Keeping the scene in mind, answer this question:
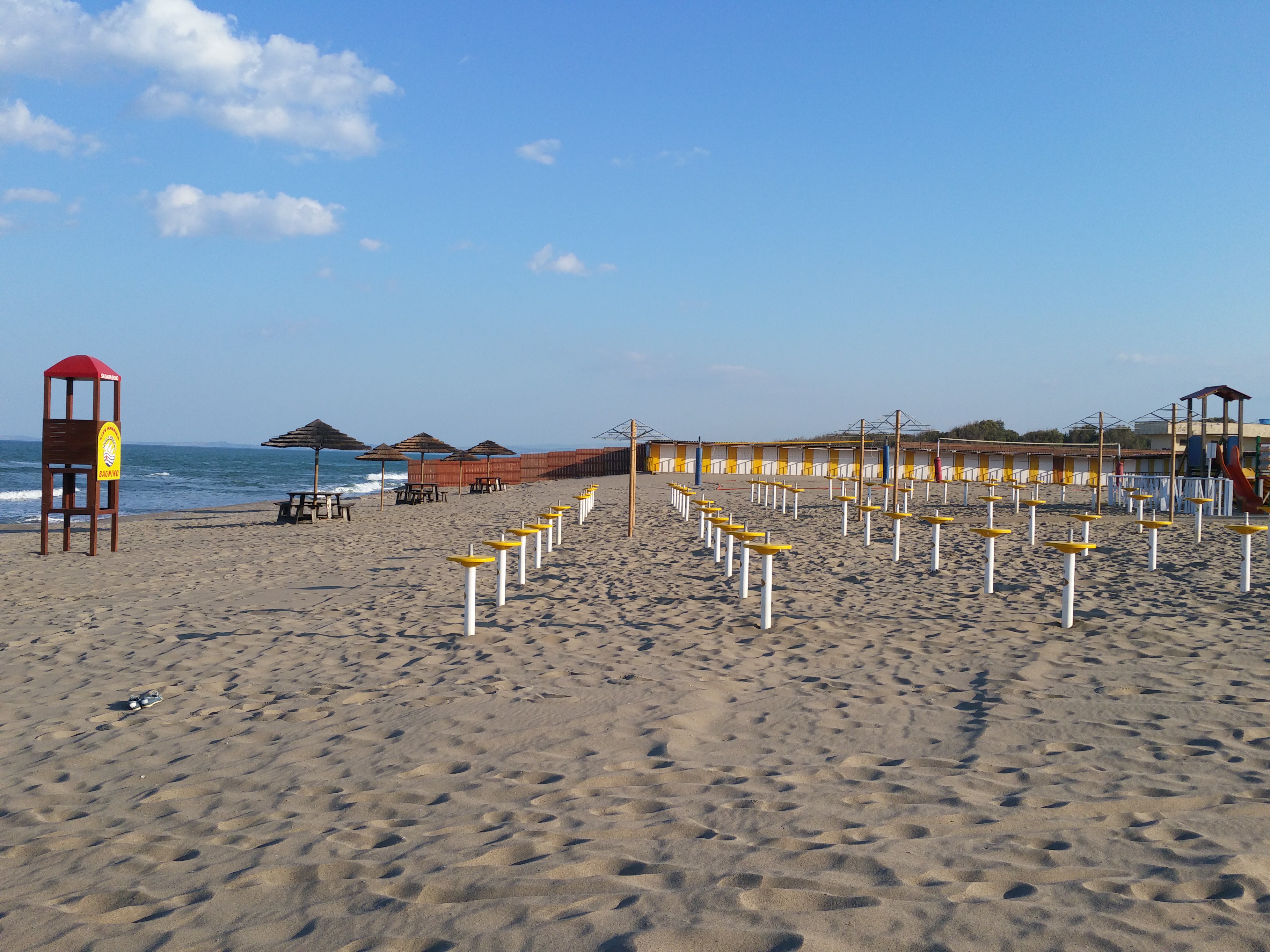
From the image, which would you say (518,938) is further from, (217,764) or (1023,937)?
(217,764)

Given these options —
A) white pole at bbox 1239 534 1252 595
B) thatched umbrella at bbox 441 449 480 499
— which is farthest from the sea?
white pole at bbox 1239 534 1252 595

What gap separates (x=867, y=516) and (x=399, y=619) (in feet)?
24.0

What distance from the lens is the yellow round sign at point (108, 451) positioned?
1311cm

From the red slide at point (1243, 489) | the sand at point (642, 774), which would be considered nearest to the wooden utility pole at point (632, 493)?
the sand at point (642, 774)

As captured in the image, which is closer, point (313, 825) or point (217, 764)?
point (313, 825)

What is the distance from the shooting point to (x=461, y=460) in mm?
34531

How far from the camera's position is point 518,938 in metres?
2.28

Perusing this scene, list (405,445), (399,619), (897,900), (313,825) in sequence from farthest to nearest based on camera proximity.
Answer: (405,445) < (399,619) < (313,825) < (897,900)

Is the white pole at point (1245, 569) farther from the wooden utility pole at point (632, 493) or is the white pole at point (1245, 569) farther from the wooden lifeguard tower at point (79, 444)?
the wooden lifeguard tower at point (79, 444)

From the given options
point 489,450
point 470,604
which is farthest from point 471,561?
point 489,450

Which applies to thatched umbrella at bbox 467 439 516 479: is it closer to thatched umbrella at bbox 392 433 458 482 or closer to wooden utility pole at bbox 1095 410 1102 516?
thatched umbrella at bbox 392 433 458 482

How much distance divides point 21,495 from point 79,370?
23.9m

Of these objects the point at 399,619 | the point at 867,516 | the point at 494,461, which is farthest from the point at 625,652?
the point at 494,461

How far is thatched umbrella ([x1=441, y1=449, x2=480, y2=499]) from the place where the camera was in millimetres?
27719
